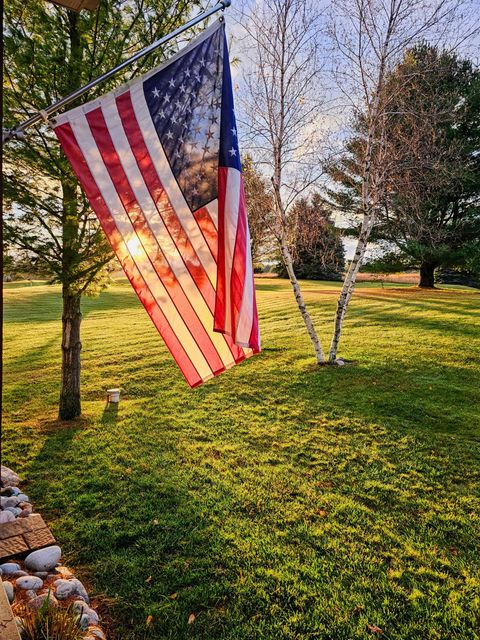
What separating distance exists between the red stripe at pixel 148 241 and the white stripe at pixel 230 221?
349 millimetres

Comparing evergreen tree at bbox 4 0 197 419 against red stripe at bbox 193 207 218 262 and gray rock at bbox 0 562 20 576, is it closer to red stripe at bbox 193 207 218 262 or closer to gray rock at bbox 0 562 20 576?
red stripe at bbox 193 207 218 262

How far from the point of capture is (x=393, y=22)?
6926 mm

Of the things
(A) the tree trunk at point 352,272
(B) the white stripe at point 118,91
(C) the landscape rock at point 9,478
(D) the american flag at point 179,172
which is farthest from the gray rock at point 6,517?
(A) the tree trunk at point 352,272

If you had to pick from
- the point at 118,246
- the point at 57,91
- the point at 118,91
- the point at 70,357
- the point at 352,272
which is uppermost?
the point at 57,91

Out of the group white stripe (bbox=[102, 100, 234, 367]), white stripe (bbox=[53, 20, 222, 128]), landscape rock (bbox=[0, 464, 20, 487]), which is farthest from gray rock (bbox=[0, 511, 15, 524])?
white stripe (bbox=[53, 20, 222, 128])

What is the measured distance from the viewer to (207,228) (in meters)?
3.06

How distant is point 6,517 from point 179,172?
345cm

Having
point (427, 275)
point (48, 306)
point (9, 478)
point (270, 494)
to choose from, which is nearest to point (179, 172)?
point (270, 494)

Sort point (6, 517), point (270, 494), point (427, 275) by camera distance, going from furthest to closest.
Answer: point (427, 275) < point (270, 494) < point (6, 517)

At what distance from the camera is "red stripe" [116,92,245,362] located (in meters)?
2.91

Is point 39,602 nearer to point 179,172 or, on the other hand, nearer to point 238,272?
point 238,272

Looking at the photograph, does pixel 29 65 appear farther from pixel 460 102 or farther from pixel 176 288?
pixel 460 102

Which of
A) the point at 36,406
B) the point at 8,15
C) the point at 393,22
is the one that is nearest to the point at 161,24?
the point at 8,15

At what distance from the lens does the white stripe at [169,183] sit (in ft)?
9.56
